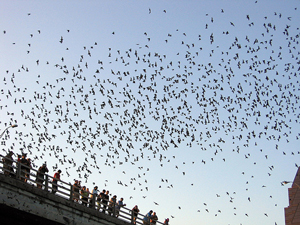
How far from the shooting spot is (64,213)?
61.2ft

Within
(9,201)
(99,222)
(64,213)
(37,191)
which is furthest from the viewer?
(99,222)

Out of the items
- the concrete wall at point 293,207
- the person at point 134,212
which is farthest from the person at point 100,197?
the concrete wall at point 293,207

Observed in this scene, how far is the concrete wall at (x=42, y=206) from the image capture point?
16.1 metres

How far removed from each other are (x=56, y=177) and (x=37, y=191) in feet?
7.19

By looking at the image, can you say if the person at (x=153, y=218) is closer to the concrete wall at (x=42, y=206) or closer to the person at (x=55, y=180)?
the concrete wall at (x=42, y=206)

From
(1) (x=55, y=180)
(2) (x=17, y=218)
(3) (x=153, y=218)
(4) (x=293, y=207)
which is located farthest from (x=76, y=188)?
(4) (x=293, y=207)

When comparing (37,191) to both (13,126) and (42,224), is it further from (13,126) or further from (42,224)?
(13,126)

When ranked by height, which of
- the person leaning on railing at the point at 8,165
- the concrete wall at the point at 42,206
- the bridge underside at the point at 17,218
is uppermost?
the person leaning on railing at the point at 8,165

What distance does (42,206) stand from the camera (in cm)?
1753

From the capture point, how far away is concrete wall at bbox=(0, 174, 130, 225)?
16109mm

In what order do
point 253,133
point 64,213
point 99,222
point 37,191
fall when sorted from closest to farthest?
point 37,191 → point 64,213 → point 99,222 → point 253,133

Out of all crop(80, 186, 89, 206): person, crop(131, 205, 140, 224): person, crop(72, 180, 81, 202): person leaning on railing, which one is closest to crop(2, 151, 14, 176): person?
crop(72, 180, 81, 202): person leaning on railing

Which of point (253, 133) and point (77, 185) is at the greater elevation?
point (253, 133)

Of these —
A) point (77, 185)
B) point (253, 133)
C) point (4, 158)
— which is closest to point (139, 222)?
point (77, 185)
